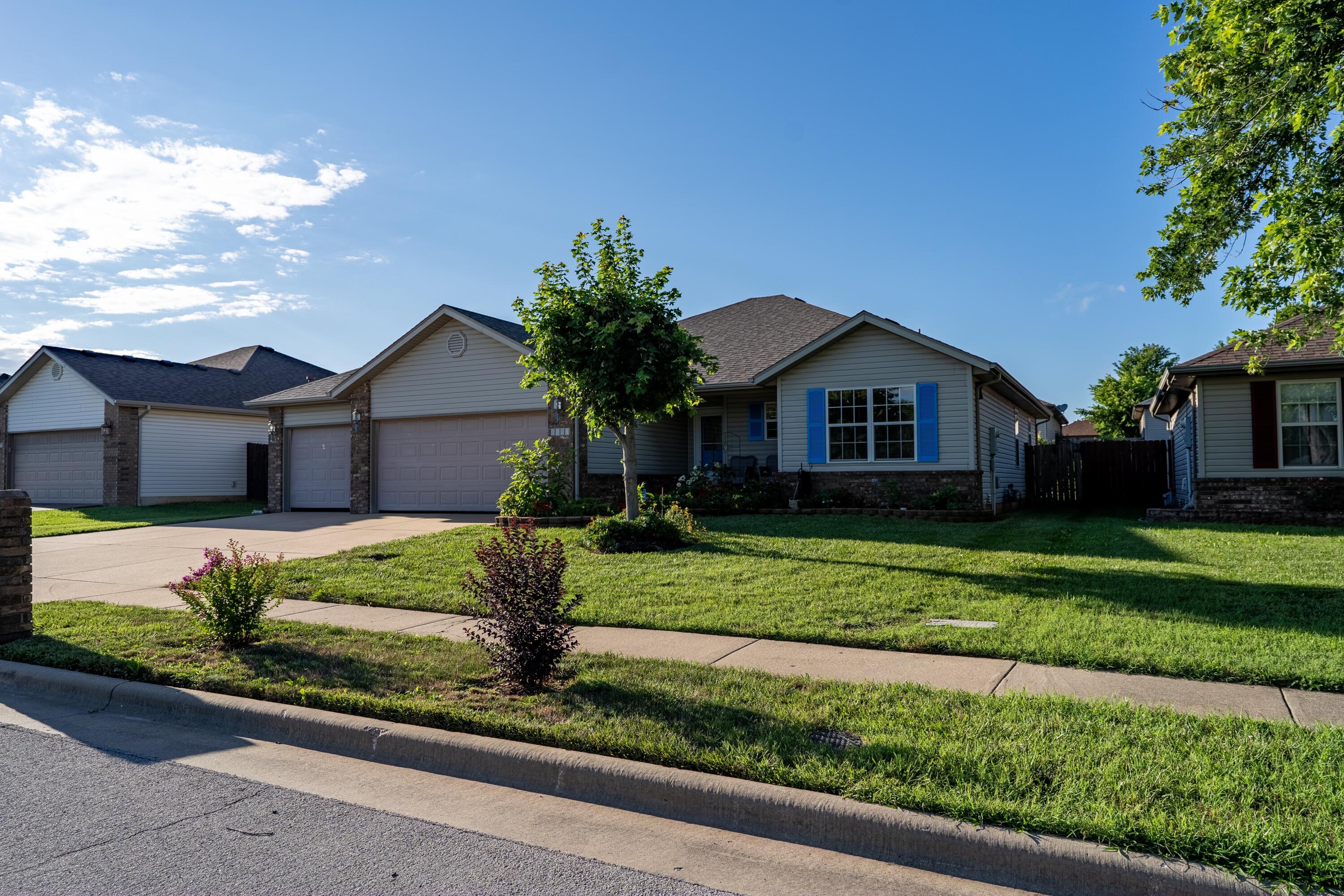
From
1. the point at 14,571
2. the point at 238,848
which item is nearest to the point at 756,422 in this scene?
the point at 14,571


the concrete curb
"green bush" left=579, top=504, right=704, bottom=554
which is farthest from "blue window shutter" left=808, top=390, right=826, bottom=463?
the concrete curb

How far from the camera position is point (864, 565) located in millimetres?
10172

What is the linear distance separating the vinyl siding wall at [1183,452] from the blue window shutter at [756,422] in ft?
27.8

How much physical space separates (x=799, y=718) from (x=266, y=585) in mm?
4499

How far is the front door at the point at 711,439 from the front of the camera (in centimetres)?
2023

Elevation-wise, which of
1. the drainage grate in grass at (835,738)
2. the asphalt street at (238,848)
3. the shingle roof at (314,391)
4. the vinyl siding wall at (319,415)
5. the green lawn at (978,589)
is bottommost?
the asphalt street at (238,848)

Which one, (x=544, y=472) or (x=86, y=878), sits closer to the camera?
(x=86, y=878)

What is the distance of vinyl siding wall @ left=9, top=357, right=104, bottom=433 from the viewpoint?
24922 mm

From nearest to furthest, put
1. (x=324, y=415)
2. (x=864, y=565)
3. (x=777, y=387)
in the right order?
1. (x=864, y=565)
2. (x=777, y=387)
3. (x=324, y=415)

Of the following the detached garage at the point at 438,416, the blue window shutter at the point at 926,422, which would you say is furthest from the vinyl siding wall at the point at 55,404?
the blue window shutter at the point at 926,422

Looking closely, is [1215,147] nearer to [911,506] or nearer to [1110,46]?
[1110,46]

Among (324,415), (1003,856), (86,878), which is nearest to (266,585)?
(86,878)

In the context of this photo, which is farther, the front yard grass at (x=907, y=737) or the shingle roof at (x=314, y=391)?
the shingle roof at (x=314, y=391)

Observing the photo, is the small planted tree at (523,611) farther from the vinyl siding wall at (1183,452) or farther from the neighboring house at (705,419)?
the vinyl siding wall at (1183,452)
